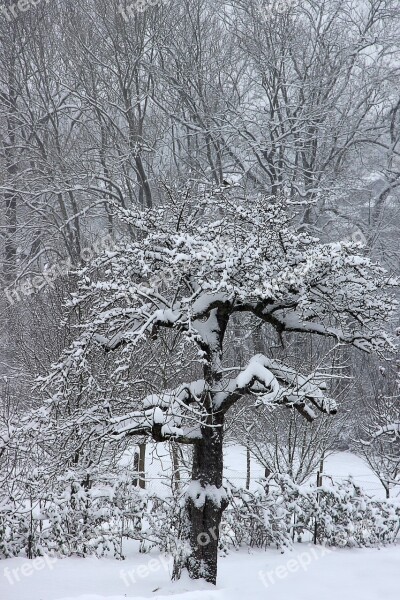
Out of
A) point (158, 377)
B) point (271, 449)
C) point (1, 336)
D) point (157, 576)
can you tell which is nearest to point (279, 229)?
point (157, 576)

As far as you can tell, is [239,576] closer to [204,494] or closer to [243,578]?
[243,578]


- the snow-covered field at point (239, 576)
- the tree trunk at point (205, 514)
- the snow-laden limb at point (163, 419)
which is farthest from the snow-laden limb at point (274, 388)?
the snow-covered field at point (239, 576)

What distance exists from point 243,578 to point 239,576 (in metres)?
0.14

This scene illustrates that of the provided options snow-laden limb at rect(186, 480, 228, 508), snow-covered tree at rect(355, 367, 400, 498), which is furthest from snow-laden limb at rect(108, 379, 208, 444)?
snow-covered tree at rect(355, 367, 400, 498)

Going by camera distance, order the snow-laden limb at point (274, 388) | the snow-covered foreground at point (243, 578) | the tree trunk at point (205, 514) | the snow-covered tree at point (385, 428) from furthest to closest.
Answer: the snow-covered tree at point (385, 428), the snow-covered foreground at point (243, 578), the tree trunk at point (205, 514), the snow-laden limb at point (274, 388)

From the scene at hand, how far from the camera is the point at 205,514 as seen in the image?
23.8 feet

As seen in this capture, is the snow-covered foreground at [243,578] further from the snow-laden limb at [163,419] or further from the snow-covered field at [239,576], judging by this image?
the snow-laden limb at [163,419]

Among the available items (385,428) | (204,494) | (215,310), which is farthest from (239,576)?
(385,428)

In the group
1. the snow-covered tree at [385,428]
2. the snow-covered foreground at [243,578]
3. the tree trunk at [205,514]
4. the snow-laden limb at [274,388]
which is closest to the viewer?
the snow-laden limb at [274,388]

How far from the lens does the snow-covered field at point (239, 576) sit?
764 cm

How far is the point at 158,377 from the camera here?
43.9 ft

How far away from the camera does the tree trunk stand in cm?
719

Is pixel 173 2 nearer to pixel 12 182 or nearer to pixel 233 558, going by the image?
pixel 12 182

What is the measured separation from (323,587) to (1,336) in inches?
643
